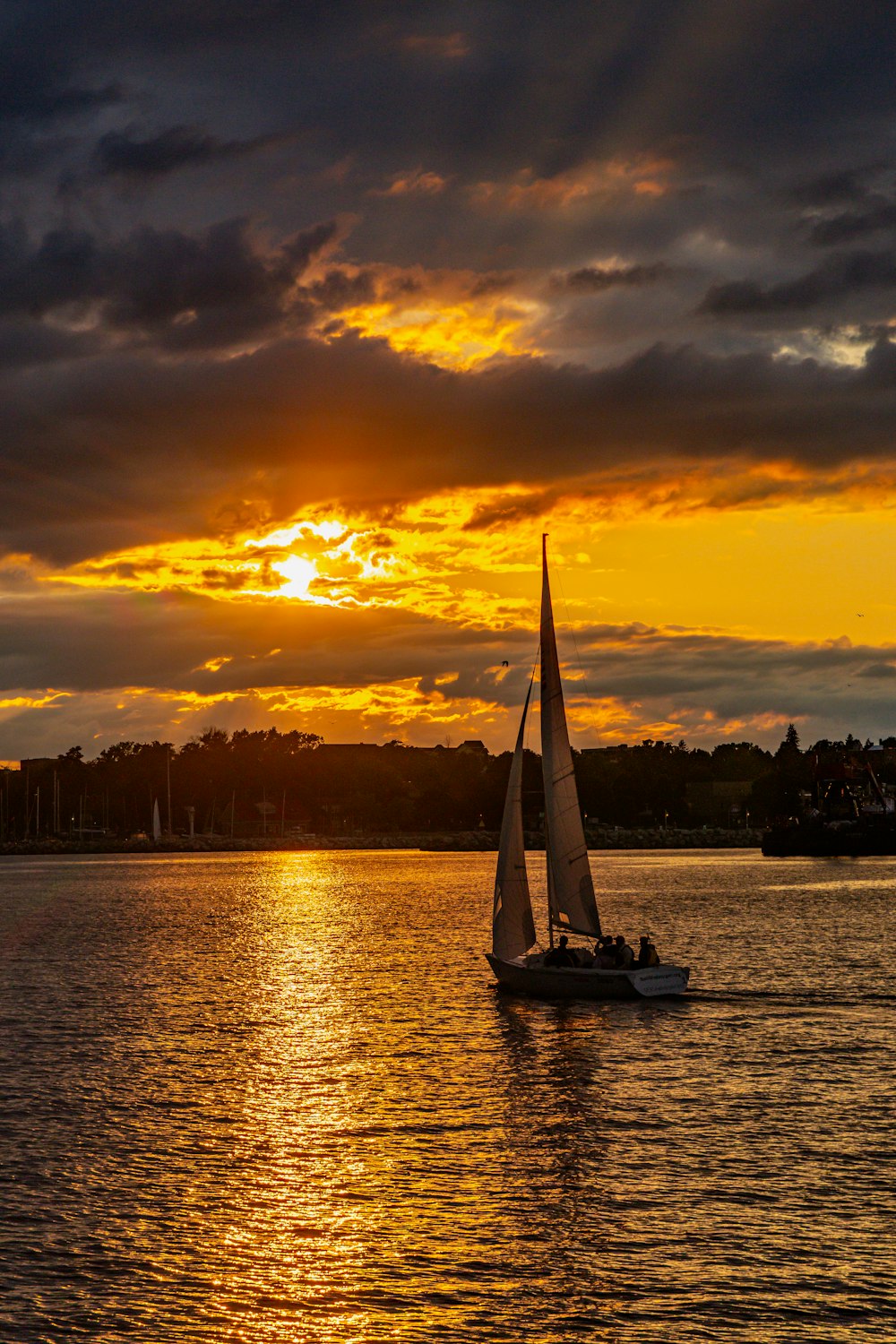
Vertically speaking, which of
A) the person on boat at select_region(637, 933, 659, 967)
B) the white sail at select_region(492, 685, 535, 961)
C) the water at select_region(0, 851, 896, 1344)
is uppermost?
the white sail at select_region(492, 685, 535, 961)

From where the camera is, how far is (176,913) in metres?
140

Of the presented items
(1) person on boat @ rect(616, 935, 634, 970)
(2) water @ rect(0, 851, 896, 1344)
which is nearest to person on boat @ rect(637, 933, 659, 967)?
(1) person on boat @ rect(616, 935, 634, 970)

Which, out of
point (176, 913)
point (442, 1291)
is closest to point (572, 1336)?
point (442, 1291)

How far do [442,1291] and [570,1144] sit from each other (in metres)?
12.0

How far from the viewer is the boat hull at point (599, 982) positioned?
200ft

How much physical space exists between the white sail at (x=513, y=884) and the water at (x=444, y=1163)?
9.74 ft

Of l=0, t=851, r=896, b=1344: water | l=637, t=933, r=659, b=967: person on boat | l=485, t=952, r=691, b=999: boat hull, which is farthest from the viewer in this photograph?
l=637, t=933, r=659, b=967: person on boat

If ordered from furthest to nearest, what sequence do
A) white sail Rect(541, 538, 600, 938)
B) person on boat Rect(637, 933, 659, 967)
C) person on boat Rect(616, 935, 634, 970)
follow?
person on boat Rect(637, 933, 659, 967)
person on boat Rect(616, 935, 634, 970)
white sail Rect(541, 538, 600, 938)

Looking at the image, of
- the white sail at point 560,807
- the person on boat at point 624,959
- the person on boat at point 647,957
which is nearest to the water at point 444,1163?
the person on boat at point 647,957

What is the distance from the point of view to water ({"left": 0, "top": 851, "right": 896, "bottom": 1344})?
24.5m

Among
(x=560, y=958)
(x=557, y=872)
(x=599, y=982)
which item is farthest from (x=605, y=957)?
(x=557, y=872)

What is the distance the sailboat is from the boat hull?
1.5 inches

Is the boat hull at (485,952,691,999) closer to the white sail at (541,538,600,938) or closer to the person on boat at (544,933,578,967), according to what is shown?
the person on boat at (544,933,578,967)

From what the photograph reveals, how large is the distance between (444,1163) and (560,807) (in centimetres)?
2727
